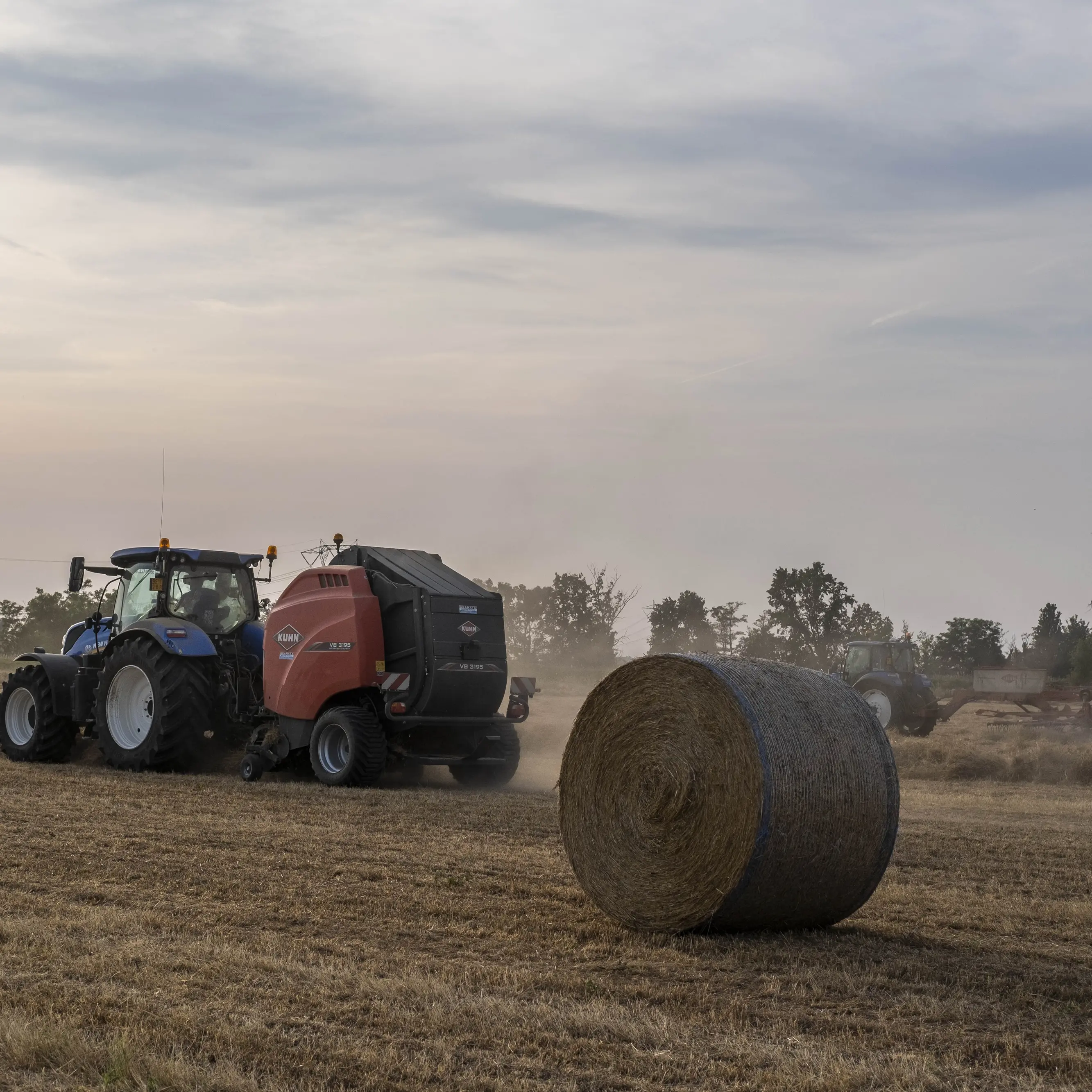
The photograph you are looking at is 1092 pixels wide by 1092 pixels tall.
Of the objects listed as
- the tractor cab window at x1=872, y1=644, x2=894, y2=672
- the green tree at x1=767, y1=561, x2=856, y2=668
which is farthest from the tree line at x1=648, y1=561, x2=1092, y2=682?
the tractor cab window at x1=872, y1=644, x2=894, y2=672

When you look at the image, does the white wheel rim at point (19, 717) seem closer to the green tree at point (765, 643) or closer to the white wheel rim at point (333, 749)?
the white wheel rim at point (333, 749)

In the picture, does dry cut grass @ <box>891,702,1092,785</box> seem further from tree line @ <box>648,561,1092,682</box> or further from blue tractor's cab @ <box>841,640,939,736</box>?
tree line @ <box>648,561,1092,682</box>

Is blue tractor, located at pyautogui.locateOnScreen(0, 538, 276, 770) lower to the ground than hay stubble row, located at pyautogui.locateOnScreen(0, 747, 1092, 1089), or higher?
higher

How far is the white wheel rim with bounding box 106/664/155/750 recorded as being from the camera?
1464cm

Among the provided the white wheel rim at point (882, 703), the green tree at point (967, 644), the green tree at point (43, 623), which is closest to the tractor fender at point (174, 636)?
the white wheel rim at point (882, 703)

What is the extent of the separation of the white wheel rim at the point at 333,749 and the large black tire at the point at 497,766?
1.26m

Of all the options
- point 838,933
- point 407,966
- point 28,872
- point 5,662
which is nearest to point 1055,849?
point 838,933

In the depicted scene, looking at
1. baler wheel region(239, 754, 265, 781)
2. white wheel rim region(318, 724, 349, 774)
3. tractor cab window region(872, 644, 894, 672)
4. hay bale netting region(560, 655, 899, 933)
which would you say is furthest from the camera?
tractor cab window region(872, 644, 894, 672)

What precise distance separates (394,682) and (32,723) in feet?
16.8

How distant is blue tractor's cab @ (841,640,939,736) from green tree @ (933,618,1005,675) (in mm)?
33124

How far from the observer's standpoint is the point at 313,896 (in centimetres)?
743

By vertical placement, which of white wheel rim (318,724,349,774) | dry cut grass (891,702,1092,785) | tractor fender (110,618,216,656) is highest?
tractor fender (110,618,216,656)

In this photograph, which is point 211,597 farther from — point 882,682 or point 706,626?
point 706,626

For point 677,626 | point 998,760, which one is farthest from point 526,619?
point 998,760
